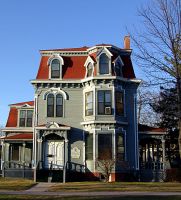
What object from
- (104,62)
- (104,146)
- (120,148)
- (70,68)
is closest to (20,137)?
(70,68)

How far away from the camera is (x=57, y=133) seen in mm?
29531

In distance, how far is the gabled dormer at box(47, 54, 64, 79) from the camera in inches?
1235

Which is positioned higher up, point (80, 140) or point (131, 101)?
point (131, 101)

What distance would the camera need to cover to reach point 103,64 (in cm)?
3019

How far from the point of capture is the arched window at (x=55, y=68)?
31.4 m

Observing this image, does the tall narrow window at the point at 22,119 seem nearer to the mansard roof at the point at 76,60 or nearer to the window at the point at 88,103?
the mansard roof at the point at 76,60

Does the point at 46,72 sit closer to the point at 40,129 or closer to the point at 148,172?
the point at 40,129

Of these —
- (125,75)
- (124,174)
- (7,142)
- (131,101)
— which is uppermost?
(125,75)

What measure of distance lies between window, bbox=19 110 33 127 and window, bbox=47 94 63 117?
4713 mm

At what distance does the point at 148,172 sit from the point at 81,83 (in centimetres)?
890

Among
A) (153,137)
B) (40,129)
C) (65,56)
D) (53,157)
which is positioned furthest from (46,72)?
(153,137)

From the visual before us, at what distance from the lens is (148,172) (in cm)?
3034

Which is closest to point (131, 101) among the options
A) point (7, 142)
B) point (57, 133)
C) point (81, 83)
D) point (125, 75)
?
point (125, 75)

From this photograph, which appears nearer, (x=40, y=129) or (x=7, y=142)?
(x=40, y=129)
